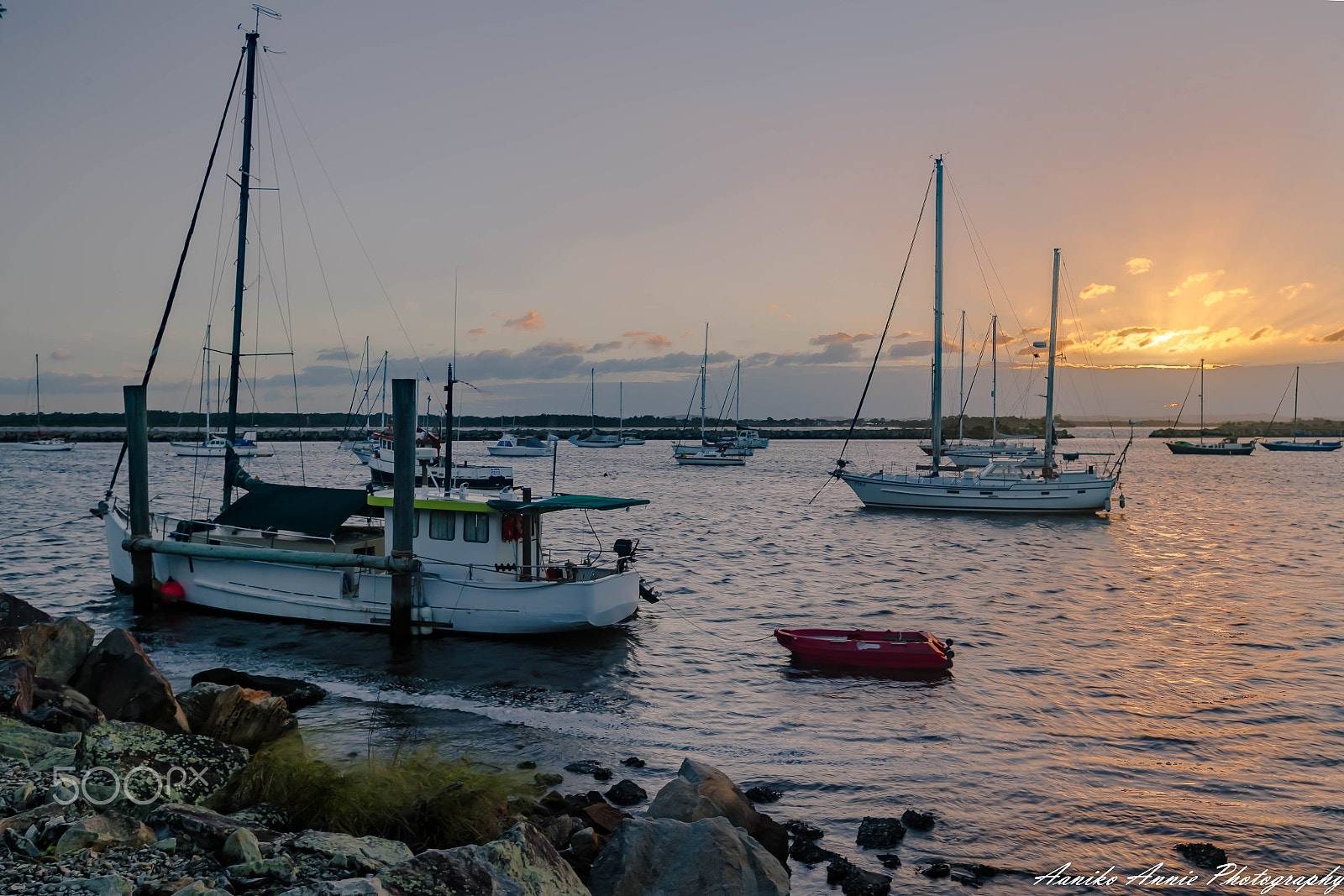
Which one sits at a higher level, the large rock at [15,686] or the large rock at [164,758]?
the large rock at [15,686]

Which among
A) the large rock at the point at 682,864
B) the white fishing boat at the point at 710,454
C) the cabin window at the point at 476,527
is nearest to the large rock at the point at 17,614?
the cabin window at the point at 476,527

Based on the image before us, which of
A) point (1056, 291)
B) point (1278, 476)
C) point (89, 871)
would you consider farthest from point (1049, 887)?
point (1278, 476)

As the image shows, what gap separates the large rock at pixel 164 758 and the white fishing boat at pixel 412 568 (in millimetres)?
8440

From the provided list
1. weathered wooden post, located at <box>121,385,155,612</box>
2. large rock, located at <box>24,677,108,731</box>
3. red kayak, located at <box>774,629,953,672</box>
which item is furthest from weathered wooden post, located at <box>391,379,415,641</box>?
red kayak, located at <box>774,629,953,672</box>

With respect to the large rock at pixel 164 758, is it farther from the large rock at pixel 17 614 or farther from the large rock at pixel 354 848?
the large rock at pixel 17 614

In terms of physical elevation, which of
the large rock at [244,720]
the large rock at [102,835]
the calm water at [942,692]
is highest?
the large rock at [102,835]

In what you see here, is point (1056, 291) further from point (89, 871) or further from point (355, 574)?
point (89, 871)

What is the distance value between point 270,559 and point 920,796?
13.8 metres

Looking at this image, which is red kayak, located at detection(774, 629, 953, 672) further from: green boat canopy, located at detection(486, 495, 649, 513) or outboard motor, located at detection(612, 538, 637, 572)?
green boat canopy, located at detection(486, 495, 649, 513)

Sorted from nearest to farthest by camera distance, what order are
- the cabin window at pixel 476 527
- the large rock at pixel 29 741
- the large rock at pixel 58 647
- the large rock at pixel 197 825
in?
the large rock at pixel 197 825
the large rock at pixel 29 741
the large rock at pixel 58 647
the cabin window at pixel 476 527

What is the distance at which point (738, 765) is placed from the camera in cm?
1148

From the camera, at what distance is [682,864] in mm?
6922

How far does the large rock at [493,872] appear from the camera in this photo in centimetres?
564

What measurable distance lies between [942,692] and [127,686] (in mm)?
12636
